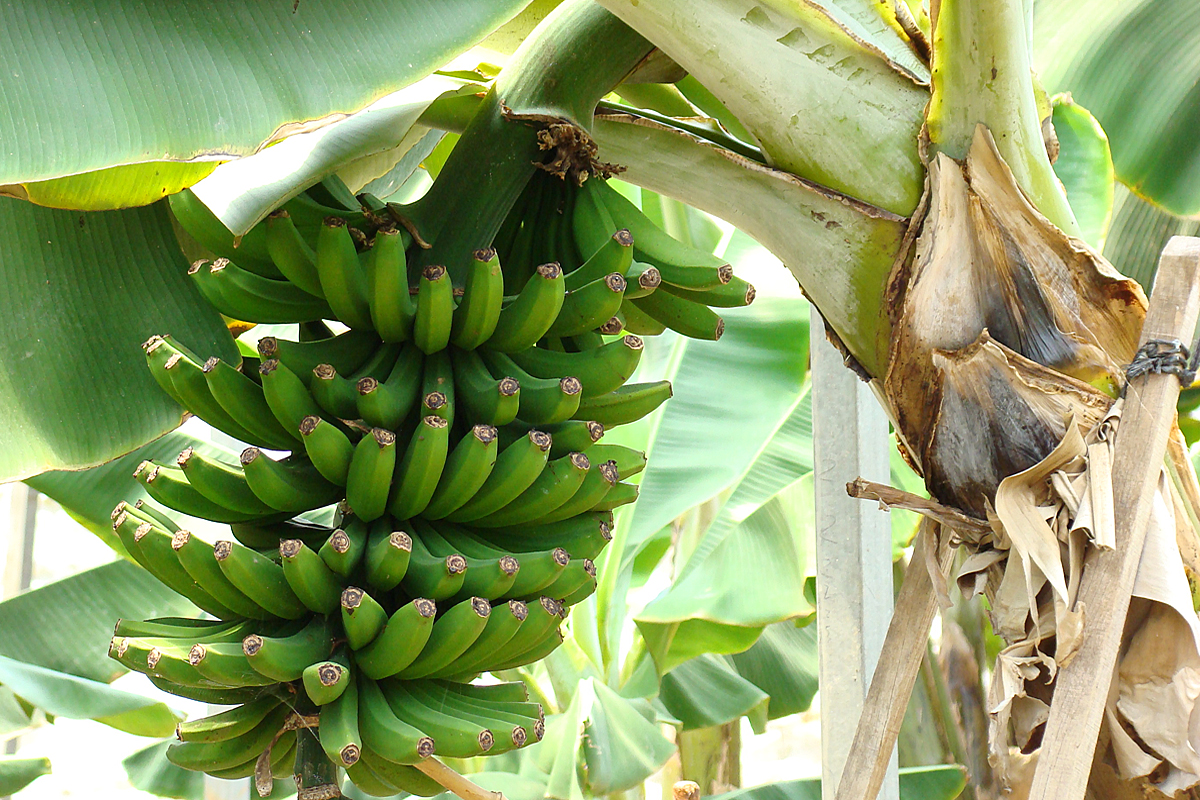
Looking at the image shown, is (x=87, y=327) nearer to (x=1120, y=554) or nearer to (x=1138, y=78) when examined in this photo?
(x=1120, y=554)

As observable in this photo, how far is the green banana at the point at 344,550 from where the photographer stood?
571mm

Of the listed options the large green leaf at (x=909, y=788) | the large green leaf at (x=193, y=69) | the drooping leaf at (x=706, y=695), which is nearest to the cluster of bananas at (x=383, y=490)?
the large green leaf at (x=193, y=69)

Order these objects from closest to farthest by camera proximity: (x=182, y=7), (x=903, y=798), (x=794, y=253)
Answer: (x=182, y=7), (x=794, y=253), (x=903, y=798)

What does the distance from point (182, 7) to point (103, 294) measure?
0.99 feet

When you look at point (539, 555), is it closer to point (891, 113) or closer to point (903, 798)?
point (891, 113)

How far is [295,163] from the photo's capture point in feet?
2.21

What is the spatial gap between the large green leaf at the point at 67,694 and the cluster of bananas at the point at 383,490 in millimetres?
577

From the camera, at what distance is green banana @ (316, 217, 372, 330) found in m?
0.64

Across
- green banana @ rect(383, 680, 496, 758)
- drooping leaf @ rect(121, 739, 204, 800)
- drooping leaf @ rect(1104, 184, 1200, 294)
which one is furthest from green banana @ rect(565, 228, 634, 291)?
drooping leaf @ rect(1104, 184, 1200, 294)

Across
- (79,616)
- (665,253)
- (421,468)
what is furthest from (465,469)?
(79,616)

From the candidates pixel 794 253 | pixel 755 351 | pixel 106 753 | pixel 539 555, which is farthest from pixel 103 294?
pixel 106 753

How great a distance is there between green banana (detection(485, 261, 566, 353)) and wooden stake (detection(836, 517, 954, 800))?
1.06ft

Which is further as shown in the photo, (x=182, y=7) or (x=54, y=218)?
(x=54, y=218)

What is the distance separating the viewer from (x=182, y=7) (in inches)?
23.1
